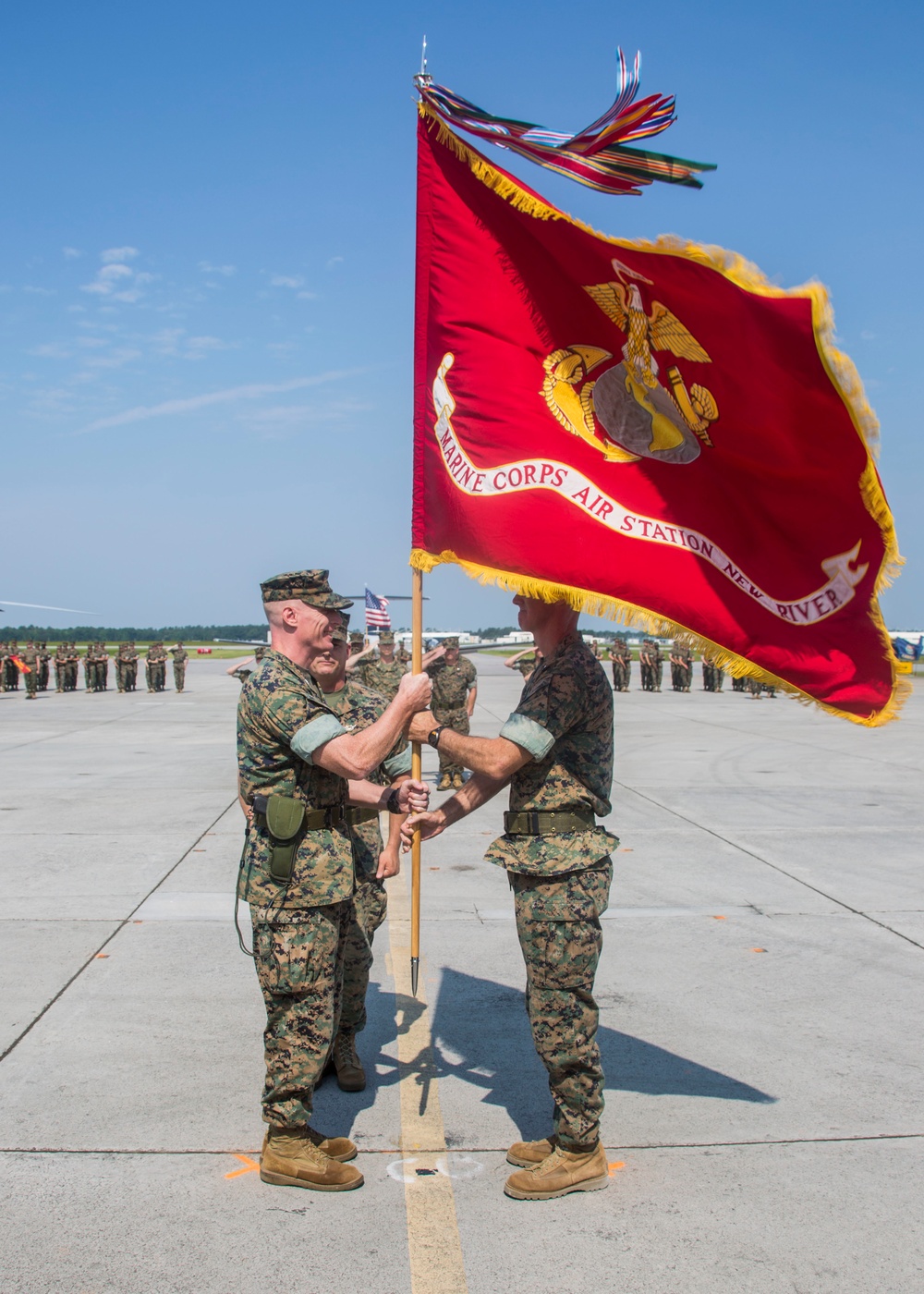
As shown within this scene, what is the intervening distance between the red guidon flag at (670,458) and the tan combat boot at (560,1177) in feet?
5.49

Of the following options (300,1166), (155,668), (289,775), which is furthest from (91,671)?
(300,1166)

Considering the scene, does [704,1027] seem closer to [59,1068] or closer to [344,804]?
[344,804]

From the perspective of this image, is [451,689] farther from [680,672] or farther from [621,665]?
[680,672]

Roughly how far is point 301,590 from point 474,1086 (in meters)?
2.09

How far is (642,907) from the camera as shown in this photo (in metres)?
7.14

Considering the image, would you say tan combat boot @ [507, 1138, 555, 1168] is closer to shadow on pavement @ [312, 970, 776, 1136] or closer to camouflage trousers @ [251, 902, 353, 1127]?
shadow on pavement @ [312, 970, 776, 1136]

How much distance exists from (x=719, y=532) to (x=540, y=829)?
121cm

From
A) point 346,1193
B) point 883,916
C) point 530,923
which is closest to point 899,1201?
point 530,923

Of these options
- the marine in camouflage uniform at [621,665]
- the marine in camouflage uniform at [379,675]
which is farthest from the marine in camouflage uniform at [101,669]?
the marine in camouflage uniform at [379,675]

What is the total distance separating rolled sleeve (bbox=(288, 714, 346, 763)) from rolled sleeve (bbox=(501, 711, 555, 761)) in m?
0.56

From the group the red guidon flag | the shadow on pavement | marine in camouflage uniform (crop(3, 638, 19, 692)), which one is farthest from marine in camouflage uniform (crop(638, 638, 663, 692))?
the red guidon flag

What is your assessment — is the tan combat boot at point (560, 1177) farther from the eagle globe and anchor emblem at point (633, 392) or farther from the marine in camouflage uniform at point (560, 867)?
the eagle globe and anchor emblem at point (633, 392)

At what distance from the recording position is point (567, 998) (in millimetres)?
3684

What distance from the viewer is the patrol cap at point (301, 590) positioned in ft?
13.0
